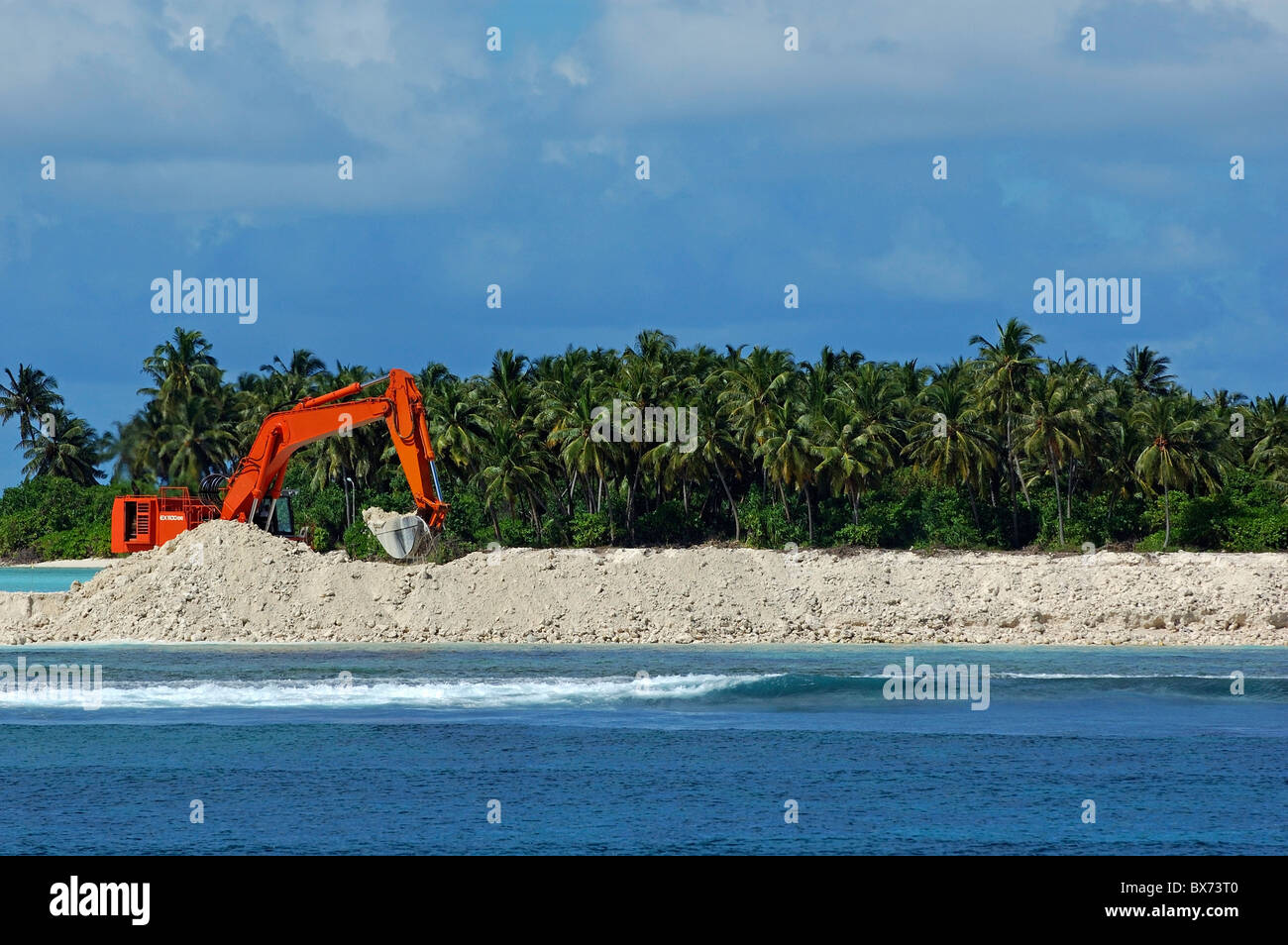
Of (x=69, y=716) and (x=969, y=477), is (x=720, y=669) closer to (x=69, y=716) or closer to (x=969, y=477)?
(x=69, y=716)

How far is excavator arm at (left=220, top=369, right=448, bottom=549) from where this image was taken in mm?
40031

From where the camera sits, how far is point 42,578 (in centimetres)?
7850

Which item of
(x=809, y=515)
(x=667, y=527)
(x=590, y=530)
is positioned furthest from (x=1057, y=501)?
(x=590, y=530)

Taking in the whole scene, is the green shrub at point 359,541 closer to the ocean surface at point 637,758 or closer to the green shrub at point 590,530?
the green shrub at point 590,530

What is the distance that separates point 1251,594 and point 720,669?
1624 centimetres

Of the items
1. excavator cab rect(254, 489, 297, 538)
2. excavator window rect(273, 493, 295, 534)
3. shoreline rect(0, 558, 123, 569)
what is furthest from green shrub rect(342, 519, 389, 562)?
excavator cab rect(254, 489, 297, 538)

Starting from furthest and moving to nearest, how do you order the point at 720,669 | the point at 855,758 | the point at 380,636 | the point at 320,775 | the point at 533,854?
the point at 380,636 < the point at 720,669 < the point at 855,758 < the point at 320,775 < the point at 533,854

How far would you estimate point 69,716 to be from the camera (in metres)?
24.4

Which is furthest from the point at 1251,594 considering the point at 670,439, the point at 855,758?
the point at 670,439

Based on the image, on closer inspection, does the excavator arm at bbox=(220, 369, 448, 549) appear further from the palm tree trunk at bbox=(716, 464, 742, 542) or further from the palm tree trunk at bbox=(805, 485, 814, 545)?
the palm tree trunk at bbox=(716, 464, 742, 542)

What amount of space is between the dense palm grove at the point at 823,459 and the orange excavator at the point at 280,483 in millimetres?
24237

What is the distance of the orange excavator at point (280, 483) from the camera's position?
131 feet

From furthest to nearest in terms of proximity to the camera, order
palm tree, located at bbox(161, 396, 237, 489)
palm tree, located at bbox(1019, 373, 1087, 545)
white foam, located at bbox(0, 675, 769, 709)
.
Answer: palm tree, located at bbox(161, 396, 237, 489), palm tree, located at bbox(1019, 373, 1087, 545), white foam, located at bbox(0, 675, 769, 709)

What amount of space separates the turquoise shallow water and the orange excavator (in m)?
27.0
